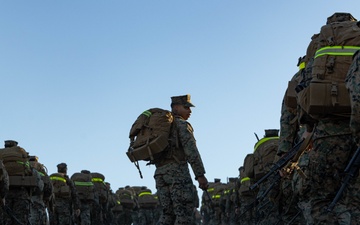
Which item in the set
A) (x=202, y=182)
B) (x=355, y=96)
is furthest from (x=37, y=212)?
(x=355, y=96)

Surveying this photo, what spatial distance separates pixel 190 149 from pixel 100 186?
49.1ft

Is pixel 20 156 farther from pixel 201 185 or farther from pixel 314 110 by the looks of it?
pixel 314 110

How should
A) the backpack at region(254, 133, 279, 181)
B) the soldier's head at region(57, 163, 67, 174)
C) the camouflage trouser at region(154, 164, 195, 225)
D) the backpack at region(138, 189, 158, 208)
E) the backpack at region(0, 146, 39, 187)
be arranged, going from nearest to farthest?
1. the camouflage trouser at region(154, 164, 195, 225)
2. the backpack at region(254, 133, 279, 181)
3. the backpack at region(0, 146, 39, 187)
4. the soldier's head at region(57, 163, 67, 174)
5. the backpack at region(138, 189, 158, 208)

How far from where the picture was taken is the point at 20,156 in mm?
12695

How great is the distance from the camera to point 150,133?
9992 mm

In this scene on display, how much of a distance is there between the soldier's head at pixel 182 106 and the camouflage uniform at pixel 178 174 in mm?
378

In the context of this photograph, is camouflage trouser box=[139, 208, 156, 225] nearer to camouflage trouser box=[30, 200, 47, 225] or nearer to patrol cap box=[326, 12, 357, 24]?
camouflage trouser box=[30, 200, 47, 225]

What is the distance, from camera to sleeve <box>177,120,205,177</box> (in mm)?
9617

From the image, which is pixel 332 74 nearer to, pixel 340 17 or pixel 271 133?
pixel 340 17

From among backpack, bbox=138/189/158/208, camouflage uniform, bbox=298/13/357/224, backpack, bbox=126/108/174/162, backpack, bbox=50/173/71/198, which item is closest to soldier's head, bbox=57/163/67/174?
backpack, bbox=50/173/71/198

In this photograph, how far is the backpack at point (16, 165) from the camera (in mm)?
12555

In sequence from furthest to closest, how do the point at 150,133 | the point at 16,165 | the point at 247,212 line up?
1. the point at 247,212
2. the point at 16,165
3. the point at 150,133

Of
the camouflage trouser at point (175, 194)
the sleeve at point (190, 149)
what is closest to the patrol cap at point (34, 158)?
the camouflage trouser at point (175, 194)

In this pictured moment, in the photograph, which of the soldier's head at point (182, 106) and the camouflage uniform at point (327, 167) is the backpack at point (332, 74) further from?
the soldier's head at point (182, 106)
